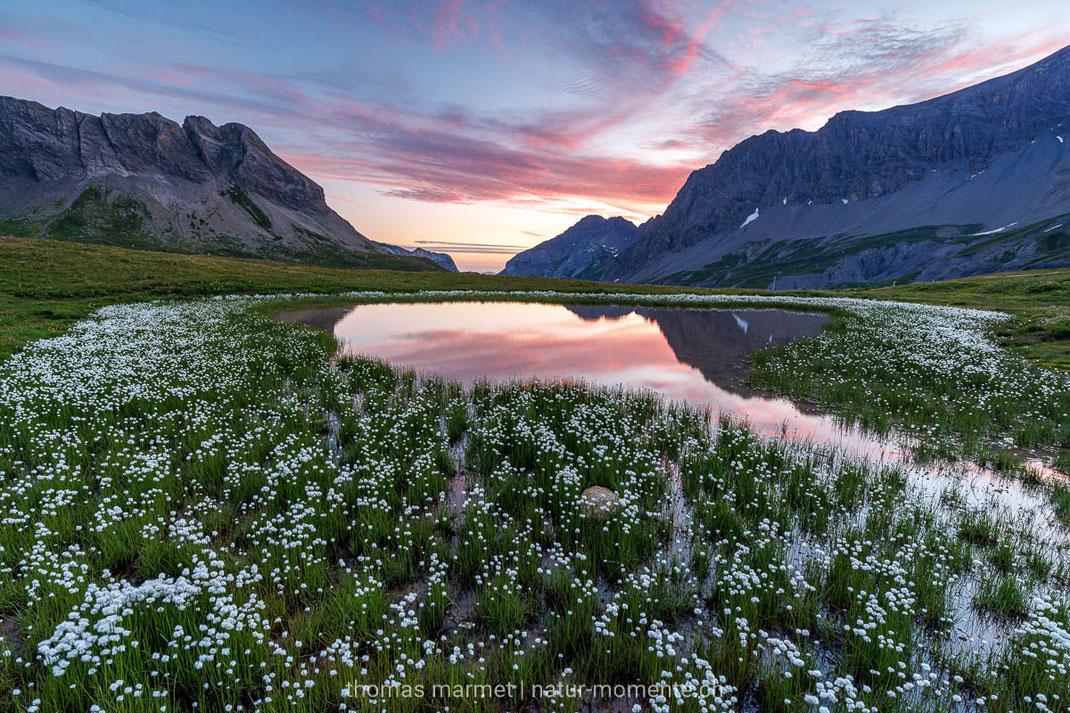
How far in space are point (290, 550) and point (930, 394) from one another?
20.8 metres

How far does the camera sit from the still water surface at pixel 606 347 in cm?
1631

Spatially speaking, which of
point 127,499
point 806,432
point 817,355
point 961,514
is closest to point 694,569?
point 961,514

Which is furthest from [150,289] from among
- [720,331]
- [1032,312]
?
[1032,312]

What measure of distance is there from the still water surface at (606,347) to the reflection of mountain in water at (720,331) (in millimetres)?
77

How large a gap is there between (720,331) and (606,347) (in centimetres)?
1337

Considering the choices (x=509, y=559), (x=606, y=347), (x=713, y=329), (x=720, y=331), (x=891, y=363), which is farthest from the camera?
(x=713, y=329)

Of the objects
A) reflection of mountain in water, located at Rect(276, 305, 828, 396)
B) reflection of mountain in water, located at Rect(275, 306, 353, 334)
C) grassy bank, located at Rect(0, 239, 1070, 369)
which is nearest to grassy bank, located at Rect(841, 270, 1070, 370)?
grassy bank, located at Rect(0, 239, 1070, 369)

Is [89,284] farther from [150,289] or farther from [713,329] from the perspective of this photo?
[713,329]

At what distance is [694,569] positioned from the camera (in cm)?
686

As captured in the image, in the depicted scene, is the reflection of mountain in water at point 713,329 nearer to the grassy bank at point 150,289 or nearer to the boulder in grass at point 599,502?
the boulder in grass at point 599,502

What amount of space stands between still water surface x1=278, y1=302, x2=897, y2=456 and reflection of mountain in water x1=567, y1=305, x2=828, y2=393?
0.08 meters

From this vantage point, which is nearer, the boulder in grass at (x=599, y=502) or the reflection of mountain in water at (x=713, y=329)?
the boulder in grass at (x=599, y=502)

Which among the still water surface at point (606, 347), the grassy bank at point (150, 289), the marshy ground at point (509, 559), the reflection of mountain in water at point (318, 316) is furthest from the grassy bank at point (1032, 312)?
the reflection of mountain in water at point (318, 316)

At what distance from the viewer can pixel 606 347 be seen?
92.4 ft
